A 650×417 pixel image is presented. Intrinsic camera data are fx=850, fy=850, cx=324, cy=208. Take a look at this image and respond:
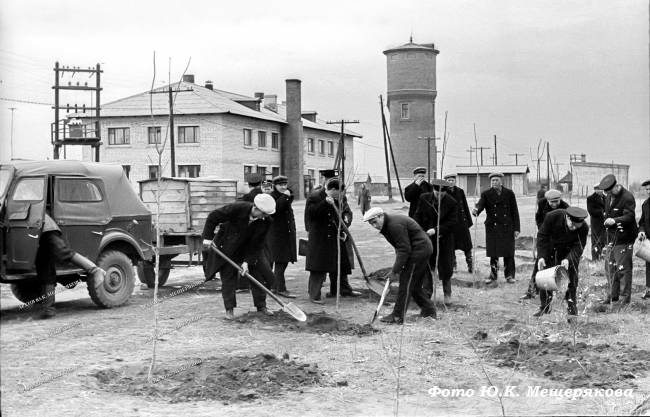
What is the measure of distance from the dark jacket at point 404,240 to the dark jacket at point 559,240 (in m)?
1.35

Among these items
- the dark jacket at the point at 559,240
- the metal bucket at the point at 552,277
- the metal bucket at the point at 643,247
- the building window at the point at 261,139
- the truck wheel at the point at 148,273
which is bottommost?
the truck wheel at the point at 148,273

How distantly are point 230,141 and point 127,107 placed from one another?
22.1 ft

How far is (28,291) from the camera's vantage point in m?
11.0

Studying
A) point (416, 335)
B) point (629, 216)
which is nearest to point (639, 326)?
point (629, 216)

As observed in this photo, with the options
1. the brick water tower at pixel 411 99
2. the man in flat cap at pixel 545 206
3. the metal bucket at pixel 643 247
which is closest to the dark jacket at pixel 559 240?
the man in flat cap at pixel 545 206

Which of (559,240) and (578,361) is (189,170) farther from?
(578,361)

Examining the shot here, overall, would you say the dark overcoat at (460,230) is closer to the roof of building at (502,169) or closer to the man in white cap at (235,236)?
the man in white cap at (235,236)

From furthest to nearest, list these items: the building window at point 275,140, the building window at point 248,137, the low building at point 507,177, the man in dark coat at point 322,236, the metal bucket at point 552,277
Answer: the low building at point 507,177
the building window at point 275,140
the building window at point 248,137
the man in dark coat at point 322,236
the metal bucket at point 552,277

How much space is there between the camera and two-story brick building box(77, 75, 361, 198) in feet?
160

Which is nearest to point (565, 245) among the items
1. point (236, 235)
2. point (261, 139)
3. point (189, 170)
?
point (236, 235)

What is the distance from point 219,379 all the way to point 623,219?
21.0 feet

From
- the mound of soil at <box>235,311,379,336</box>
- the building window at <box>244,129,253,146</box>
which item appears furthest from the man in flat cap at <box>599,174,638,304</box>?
the building window at <box>244,129,253,146</box>

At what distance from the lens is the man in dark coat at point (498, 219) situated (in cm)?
1345

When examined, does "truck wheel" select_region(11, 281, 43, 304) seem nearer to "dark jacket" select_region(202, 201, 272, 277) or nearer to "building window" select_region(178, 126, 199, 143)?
"dark jacket" select_region(202, 201, 272, 277)
